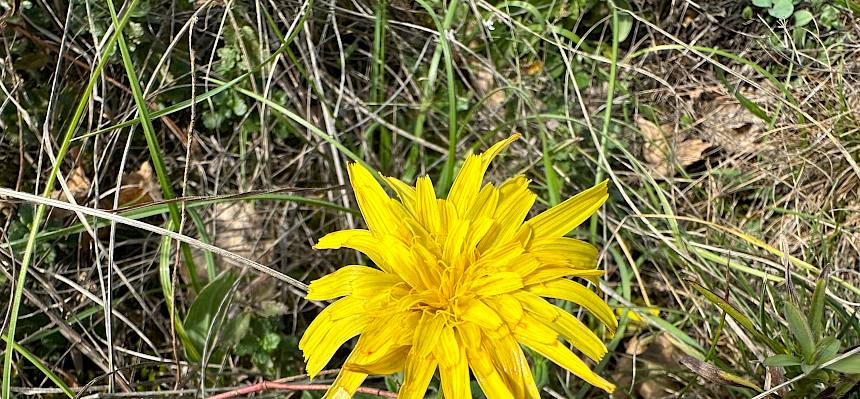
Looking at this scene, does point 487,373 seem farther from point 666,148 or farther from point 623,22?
point 623,22

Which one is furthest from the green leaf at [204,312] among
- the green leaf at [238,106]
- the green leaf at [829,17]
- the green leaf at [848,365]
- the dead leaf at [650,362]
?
the green leaf at [829,17]

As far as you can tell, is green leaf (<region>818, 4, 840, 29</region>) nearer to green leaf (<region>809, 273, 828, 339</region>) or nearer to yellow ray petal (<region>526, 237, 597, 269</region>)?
green leaf (<region>809, 273, 828, 339</region>)

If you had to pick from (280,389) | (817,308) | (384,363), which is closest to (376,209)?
(384,363)

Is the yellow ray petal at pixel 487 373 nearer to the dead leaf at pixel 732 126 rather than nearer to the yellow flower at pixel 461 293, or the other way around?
the yellow flower at pixel 461 293

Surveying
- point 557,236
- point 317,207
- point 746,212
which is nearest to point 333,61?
point 317,207

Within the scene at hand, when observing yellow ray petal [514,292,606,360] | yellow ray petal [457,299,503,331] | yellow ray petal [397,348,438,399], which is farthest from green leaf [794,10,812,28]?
yellow ray petal [397,348,438,399]
